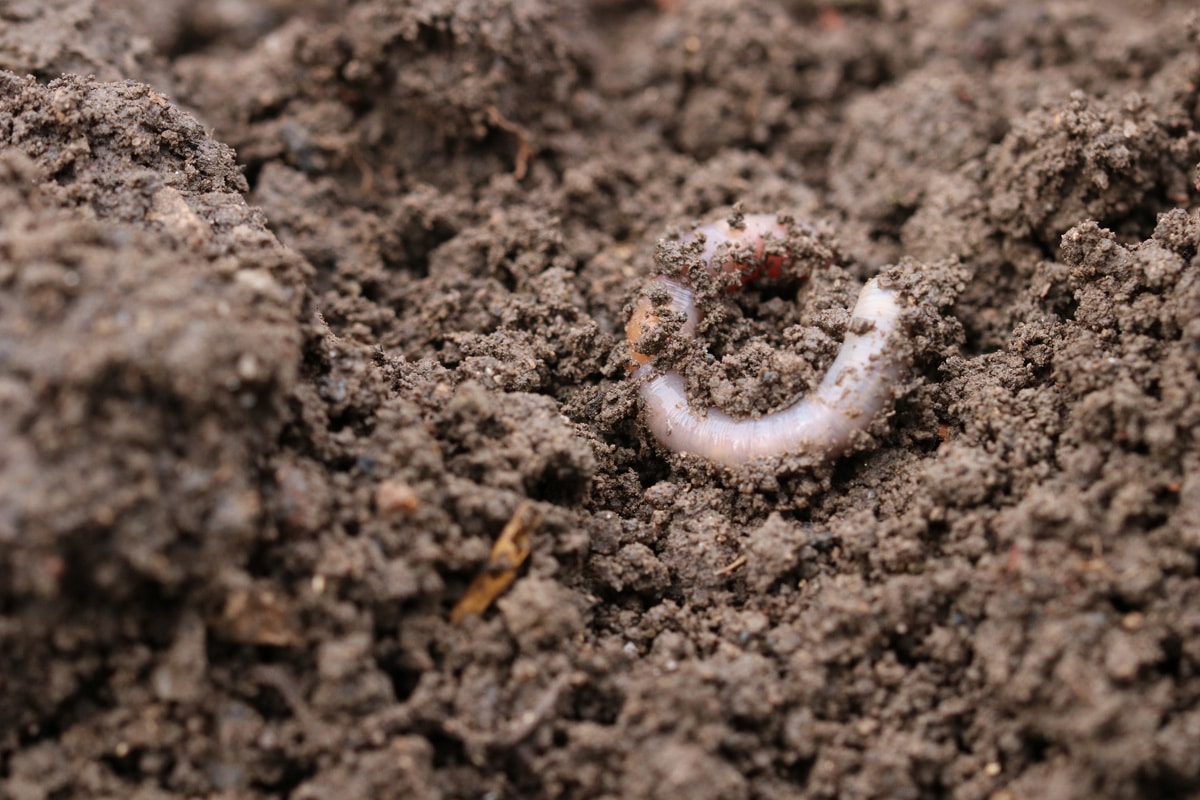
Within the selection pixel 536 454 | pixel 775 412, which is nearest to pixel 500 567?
pixel 536 454

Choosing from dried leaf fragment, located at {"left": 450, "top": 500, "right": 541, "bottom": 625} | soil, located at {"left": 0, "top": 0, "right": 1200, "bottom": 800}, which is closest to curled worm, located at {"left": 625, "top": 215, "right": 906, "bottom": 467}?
soil, located at {"left": 0, "top": 0, "right": 1200, "bottom": 800}

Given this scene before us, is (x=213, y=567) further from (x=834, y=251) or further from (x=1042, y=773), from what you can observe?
(x=834, y=251)

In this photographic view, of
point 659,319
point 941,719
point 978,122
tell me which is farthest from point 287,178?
point 941,719

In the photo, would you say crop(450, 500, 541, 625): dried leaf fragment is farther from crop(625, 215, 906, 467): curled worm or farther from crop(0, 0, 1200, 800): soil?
crop(625, 215, 906, 467): curled worm

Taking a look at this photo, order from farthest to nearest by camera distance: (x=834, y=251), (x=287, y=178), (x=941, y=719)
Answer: (x=287, y=178), (x=834, y=251), (x=941, y=719)

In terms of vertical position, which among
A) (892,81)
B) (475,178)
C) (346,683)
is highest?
(892,81)

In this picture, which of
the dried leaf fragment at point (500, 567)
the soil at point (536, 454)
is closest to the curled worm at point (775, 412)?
the soil at point (536, 454)
